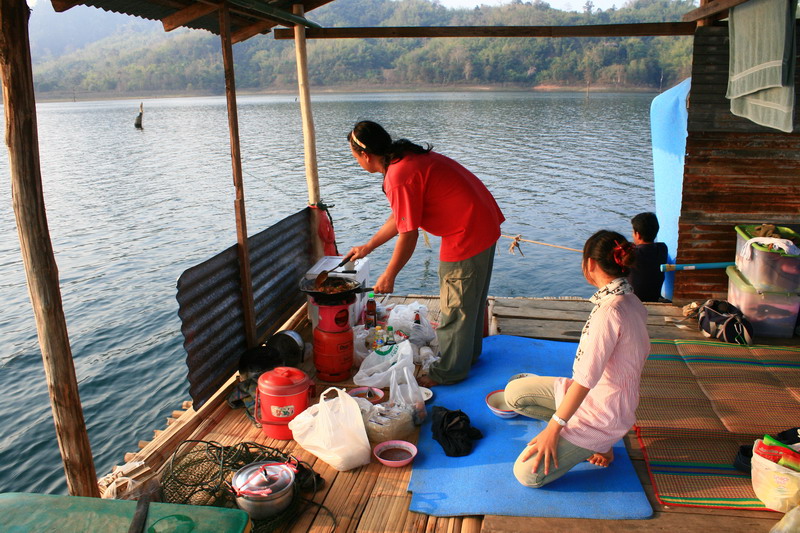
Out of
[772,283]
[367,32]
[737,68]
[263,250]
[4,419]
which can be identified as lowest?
[4,419]

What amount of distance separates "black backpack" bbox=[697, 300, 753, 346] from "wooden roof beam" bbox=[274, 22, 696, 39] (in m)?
2.60

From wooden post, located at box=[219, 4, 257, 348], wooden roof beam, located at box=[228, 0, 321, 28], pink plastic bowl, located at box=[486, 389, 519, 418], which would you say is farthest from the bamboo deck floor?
wooden roof beam, located at box=[228, 0, 321, 28]

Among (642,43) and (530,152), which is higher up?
(642,43)

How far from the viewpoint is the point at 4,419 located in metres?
6.98

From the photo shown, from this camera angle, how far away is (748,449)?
3.33 m

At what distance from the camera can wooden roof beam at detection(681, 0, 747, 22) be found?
5043 millimetres

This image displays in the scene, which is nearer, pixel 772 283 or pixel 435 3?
pixel 772 283

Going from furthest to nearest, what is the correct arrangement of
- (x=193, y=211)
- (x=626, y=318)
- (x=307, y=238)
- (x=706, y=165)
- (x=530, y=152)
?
1. (x=530, y=152)
2. (x=193, y=211)
3. (x=307, y=238)
4. (x=706, y=165)
5. (x=626, y=318)

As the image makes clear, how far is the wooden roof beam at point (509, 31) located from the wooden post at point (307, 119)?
17 centimetres

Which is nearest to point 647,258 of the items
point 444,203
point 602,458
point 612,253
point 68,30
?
point 444,203

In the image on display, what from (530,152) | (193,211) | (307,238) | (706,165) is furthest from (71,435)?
(530,152)

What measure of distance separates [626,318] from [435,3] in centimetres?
11329

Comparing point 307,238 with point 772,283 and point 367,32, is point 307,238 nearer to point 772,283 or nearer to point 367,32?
point 367,32

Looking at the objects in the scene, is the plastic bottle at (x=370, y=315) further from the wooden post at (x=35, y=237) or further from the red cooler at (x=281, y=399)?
the wooden post at (x=35, y=237)
